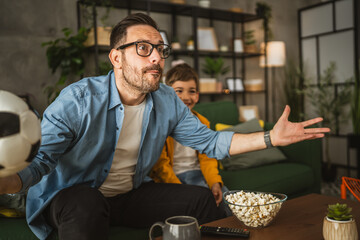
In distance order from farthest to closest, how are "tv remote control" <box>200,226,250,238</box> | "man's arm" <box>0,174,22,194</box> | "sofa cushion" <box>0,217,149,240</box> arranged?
"sofa cushion" <box>0,217,149,240</box> < "tv remote control" <box>200,226,250,238</box> < "man's arm" <box>0,174,22,194</box>

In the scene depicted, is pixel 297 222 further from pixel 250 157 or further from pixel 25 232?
pixel 250 157

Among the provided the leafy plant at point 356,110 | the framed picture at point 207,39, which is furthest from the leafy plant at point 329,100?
the framed picture at point 207,39

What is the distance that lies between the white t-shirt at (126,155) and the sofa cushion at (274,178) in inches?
32.5

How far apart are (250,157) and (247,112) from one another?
203 centimetres

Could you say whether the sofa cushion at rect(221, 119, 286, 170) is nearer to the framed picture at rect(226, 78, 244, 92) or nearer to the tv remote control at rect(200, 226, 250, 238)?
the tv remote control at rect(200, 226, 250, 238)

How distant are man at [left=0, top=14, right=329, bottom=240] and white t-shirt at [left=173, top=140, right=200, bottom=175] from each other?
348 mm

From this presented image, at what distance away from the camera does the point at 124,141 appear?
1.51 metres

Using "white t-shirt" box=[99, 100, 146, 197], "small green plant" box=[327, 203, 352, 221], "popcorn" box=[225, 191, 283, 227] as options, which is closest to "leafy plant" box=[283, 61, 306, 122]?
"white t-shirt" box=[99, 100, 146, 197]

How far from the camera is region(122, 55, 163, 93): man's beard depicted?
145 centimetres

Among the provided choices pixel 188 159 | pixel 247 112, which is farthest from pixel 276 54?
pixel 188 159

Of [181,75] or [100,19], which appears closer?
[181,75]

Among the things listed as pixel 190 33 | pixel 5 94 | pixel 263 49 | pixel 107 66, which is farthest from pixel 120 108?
pixel 263 49

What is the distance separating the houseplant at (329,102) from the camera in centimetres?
394

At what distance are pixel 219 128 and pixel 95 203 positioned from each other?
5.39ft
